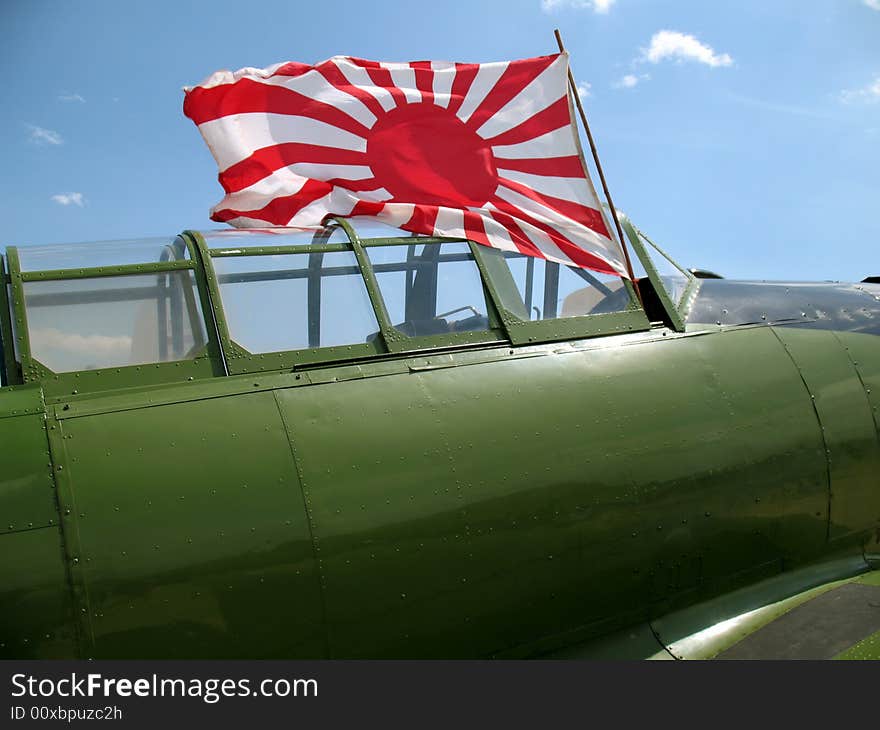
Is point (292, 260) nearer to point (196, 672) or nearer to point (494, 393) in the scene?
point (494, 393)

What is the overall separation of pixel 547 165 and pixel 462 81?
879 mm

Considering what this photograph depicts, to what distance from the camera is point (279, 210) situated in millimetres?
5074

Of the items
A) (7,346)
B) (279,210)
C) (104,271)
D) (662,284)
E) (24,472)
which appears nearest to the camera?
(24,472)

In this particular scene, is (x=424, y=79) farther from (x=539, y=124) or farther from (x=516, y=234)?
(x=516, y=234)

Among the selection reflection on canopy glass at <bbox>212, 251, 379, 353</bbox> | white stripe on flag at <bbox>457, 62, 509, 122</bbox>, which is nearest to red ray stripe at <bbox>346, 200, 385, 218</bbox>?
reflection on canopy glass at <bbox>212, 251, 379, 353</bbox>

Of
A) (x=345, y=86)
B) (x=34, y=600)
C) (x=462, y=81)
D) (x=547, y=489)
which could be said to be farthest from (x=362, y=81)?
(x=34, y=600)

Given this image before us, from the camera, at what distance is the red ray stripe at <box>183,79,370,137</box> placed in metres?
5.32

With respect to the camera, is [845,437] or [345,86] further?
[345,86]

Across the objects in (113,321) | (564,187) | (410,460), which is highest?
(564,187)

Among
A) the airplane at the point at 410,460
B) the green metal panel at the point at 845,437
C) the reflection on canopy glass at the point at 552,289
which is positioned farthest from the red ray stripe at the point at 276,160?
the green metal panel at the point at 845,437

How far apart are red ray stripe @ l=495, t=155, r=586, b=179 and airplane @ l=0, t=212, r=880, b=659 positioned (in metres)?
0.66

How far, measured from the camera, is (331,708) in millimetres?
3428

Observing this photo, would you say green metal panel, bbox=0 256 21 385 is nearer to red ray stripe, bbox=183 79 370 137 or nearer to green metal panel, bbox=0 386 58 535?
Result: green metal panel, bbox=0 386 58 535

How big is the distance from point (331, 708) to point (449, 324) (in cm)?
215
